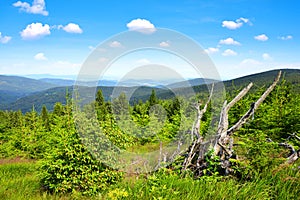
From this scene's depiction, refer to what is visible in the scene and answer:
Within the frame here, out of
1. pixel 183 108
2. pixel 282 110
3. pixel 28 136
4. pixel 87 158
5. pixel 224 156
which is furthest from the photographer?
pixel 28 136

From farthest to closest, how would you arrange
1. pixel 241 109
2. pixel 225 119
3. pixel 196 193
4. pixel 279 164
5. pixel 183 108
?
1. pixel 183 108
2. pixel 241 109
3. pixel 225 119
4. pixel 279 164
5. pixel 196 193

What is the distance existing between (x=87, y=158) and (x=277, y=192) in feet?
11.9

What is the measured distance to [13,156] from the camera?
21219 millimetres

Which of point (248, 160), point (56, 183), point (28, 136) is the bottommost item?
point (28, 136)

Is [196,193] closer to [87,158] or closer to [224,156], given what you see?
[224,156]

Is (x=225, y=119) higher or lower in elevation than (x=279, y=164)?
higher

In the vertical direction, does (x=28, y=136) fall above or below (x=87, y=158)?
below

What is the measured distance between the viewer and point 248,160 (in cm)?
429

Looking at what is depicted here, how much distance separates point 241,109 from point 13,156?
18116 mm

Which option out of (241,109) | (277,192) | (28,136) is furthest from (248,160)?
(28,136)

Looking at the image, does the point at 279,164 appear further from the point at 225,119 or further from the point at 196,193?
the point at 225,119

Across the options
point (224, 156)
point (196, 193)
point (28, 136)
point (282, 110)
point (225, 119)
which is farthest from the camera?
point (28, 136)

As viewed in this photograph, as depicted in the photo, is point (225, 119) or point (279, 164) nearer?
point (279, 164)

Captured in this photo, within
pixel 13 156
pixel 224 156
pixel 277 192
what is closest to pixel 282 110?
pixel 224 156
